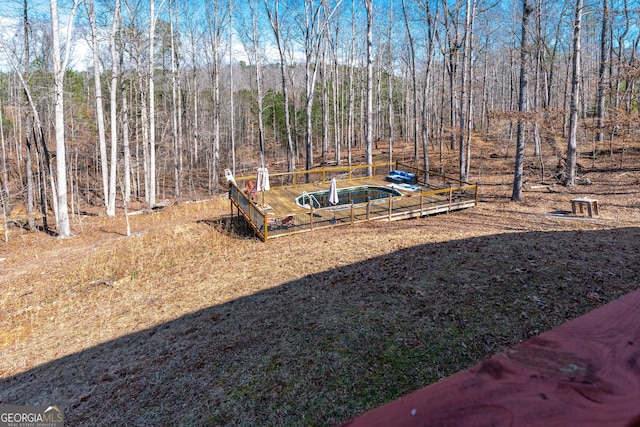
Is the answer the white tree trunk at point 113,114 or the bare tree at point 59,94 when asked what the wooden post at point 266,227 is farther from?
the white tree trunk at point 113,114

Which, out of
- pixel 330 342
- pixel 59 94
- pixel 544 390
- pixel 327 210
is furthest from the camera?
pixel 327 210

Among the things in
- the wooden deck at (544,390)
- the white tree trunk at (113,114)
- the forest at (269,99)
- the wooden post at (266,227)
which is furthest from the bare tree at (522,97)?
the white tree trunk at (113,114)

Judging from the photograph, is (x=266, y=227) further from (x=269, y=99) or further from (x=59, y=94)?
(x=269, y=99)

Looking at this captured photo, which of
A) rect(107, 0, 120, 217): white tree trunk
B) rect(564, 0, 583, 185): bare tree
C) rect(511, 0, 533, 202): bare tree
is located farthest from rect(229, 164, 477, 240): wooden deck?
rect(107, 0, 120, 217): white tree trunk

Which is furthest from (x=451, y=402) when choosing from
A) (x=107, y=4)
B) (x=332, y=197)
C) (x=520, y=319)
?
(x=107, y=4)

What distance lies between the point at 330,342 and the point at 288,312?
1525 millimetres

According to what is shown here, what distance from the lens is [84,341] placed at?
675 cm

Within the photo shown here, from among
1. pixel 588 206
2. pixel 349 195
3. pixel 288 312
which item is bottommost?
pixel 288 312

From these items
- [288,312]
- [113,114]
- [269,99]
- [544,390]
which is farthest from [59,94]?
[269,99]

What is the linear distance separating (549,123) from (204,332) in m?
16.1

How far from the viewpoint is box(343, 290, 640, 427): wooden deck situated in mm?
681

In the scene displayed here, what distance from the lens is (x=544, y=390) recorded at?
745 mm

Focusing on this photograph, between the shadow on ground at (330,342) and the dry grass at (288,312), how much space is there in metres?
0.03

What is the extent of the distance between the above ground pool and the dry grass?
3669 millimetres
